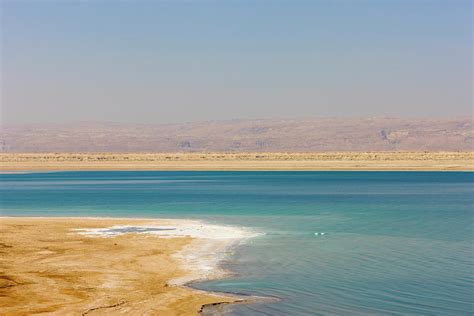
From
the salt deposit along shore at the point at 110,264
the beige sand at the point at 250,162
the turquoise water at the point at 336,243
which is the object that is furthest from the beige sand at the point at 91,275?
the beige sand at the point at 250,162

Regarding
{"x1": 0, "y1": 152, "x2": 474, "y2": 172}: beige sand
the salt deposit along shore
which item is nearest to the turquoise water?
the salt deposit along shore

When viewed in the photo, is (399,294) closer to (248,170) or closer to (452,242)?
(452,242)

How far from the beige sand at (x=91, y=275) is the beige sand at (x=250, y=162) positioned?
78242 millimetres

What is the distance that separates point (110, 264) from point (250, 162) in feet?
331

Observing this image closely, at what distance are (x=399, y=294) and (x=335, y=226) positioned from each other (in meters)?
15.5

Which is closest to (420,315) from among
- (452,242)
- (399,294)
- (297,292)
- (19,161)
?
(399,294)

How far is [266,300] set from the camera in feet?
60.3

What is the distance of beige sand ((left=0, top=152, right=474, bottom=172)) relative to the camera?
109000mm

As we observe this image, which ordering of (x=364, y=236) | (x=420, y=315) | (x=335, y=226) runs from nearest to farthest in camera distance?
(x=420, y=315) → (x=364, y=236) → (x=335, y=226)

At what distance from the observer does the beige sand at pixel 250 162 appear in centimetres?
10900

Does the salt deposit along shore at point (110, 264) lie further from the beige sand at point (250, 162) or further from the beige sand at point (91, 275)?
the beige sand at point (250, 162)

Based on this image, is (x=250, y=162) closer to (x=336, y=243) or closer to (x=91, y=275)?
(x=336, y=243)

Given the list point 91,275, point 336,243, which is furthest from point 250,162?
point 91,275

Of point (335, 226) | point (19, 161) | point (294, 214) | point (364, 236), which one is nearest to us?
point (364, 236)
